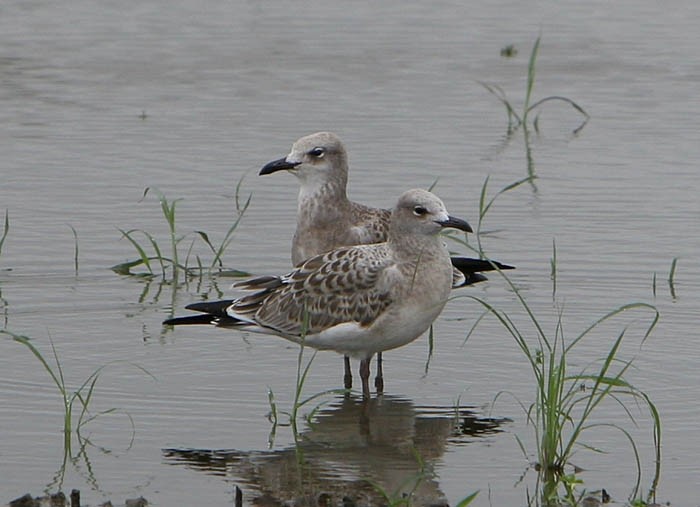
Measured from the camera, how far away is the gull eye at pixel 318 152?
10445 millimetres

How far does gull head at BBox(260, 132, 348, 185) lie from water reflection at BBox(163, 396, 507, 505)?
1883 mm

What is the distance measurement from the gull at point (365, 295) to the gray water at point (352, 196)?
35 cm

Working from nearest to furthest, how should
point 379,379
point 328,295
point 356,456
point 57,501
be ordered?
point 57,501 → point 356,456 → point 328,295 → point 379,379

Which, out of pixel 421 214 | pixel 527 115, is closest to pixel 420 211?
pixel 421 214

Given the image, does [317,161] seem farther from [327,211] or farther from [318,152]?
[327,211]

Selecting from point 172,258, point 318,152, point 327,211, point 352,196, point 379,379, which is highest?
point 318,152

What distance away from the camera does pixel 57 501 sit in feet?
22.9

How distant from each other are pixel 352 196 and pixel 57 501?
6.41 meters

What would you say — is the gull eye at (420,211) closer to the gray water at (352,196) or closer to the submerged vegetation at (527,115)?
the gray water at (352,196)

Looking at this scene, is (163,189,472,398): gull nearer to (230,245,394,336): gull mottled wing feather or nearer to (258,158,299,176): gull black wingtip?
(230,245,394,336): gull mottled wing feather

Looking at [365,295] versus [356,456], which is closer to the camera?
[356,456]

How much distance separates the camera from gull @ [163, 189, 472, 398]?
8766 millimetres

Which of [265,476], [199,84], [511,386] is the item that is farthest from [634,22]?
[265,476]

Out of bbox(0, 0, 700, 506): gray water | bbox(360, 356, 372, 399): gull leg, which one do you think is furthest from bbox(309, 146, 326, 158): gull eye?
bbox(360, 356, 372, 399): gull leg
